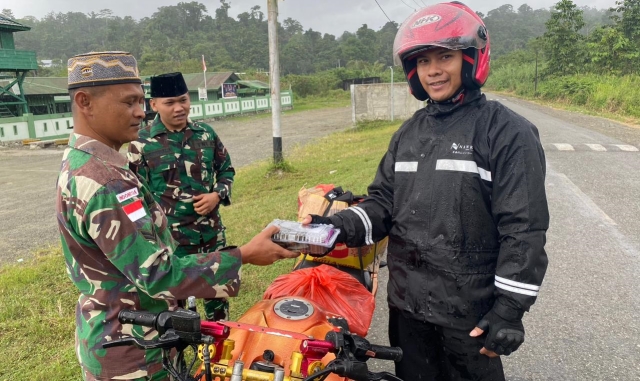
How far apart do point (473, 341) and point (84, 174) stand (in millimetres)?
1704

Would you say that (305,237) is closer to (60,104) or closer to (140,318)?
(140,318)

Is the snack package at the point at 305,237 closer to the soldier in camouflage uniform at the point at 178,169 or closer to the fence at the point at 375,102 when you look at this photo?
the soldier in camouflage uniform at the point at 178,169

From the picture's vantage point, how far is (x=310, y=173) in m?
11.1

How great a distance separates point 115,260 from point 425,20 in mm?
1640

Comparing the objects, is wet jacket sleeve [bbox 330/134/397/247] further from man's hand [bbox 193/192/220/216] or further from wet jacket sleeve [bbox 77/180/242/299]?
man's hand [bbox 193/192/220/216]

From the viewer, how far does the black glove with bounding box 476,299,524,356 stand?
182 centimetres

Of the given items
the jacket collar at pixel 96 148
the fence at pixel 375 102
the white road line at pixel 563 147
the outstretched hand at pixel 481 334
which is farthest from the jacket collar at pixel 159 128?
the fence at pixel 375 102

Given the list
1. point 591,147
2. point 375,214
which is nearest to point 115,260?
point 375,214

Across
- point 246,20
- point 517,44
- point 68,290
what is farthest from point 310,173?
point 246,20

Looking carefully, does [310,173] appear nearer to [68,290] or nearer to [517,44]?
[68,290]

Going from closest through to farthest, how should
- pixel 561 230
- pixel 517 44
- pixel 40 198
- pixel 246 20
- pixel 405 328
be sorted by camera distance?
1. pixel 405 328
2. pixel 561 230
3. pixel 40 198
4. pixel 517 44
5. pixel 246 20

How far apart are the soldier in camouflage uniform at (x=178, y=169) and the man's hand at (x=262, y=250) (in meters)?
1.75

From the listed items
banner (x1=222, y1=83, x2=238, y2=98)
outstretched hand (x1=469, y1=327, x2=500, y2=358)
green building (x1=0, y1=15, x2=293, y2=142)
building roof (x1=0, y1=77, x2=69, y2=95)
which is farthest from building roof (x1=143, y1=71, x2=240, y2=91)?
outstretched hand (x1=469, y1=327, x2=500, y2=358)

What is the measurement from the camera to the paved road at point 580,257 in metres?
3.32
